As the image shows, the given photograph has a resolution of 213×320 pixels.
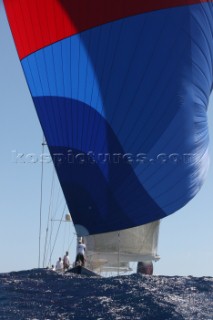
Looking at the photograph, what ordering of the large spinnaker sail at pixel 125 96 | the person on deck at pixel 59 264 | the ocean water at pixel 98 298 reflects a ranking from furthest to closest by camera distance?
1. the person on deck at pixel 59 264
2. the large spinnaker sail at pixel 125 96
3. the ocean water at pixel 98 298

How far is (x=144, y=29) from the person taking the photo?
438 inches

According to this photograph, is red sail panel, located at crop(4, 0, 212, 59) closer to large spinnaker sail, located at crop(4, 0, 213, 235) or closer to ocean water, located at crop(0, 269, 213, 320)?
large spinnaker sail, located at crop(4, 0, 213, 235)

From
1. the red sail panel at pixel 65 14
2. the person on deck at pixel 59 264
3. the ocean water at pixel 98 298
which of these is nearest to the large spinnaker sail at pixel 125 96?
the red sail panel at pixel 65 14

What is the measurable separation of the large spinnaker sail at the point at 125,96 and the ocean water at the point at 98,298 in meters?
1.37

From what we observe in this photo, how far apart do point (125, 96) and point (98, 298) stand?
4221 mm

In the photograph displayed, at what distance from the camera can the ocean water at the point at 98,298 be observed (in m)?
7.94

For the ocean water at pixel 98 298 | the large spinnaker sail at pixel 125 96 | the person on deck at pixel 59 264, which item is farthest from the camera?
the person on deck at pixel 59 264

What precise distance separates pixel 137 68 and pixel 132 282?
4.38 metres

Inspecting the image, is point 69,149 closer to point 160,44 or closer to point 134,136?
point 134,136

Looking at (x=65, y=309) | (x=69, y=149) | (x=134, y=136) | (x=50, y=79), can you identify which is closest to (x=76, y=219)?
(x=69, y=149)

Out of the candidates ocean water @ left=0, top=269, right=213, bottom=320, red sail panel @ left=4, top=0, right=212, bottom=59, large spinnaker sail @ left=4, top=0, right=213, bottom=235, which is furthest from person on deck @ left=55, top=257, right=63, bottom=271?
red sail panel @ left=4, top=0, right=212, bottom=59

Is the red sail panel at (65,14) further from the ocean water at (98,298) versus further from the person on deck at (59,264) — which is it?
the person on deck at (59,264)

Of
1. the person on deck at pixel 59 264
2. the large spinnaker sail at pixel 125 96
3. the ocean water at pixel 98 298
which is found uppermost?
the large spinnaker sail at pixel 125 96

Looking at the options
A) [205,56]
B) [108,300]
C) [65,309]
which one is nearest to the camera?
[65,309]
